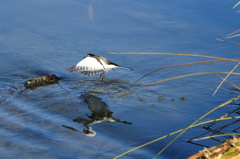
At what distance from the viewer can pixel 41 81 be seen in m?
5.40

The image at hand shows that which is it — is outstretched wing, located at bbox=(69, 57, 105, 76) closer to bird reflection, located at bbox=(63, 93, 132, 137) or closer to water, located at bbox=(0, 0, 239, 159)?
water, located at bbox=(0, 0, 239, 159)

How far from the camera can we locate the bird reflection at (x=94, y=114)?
408cm

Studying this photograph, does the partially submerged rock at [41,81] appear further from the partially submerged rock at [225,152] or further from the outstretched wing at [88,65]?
the partially submerged rock at [225,152]

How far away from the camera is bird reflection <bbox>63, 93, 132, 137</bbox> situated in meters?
4.08

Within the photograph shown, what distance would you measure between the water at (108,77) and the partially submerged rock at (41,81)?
0.12m

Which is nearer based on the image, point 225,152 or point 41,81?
point 225,152

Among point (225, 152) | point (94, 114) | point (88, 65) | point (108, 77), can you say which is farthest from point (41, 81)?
point (225, 152)

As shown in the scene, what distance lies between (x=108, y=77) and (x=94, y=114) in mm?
1282

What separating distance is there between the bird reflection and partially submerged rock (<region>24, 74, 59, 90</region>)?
71 centimetres

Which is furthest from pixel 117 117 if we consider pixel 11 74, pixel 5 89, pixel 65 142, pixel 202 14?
pixel 202 14

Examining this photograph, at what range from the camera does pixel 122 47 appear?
6340 mm

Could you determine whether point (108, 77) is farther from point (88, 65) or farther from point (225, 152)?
point (225, 152)

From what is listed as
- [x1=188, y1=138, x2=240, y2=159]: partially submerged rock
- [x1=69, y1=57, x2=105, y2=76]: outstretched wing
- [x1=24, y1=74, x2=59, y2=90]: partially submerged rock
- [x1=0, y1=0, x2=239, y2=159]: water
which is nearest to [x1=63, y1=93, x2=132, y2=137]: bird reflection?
[x1=0, y1=0, x2=239, y2=159]: water

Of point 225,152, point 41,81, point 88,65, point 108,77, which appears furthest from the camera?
point 108,77
